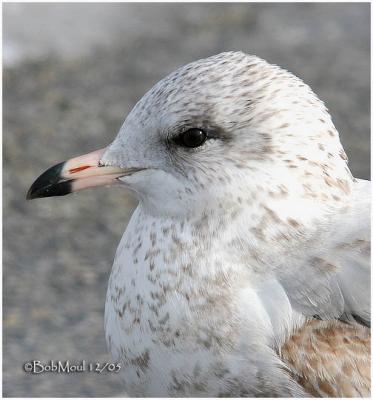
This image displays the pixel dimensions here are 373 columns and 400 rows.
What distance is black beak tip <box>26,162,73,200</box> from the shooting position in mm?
3227

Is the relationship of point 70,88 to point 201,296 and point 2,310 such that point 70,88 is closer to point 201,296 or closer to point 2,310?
point 2,310

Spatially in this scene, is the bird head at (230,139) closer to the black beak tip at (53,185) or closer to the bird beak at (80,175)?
the bird beak at (80,175)

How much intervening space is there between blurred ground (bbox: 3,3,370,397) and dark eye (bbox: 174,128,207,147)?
58.8 inches

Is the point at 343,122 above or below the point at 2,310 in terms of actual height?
above

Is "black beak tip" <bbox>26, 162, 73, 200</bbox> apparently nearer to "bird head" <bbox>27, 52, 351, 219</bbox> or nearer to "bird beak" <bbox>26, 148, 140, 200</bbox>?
"bird beak" <bbox>26, 148, 140, 200</bbox>

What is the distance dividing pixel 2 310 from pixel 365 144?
2.64 m

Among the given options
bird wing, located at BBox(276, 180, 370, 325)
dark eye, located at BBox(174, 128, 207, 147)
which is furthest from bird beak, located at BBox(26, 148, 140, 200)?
bird wing, located at BBox(276, 180, 370, 325)

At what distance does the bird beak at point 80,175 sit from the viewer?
318 centimetres

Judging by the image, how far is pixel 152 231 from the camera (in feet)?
10.3

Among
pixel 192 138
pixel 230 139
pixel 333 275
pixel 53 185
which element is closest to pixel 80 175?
pixel 53 185

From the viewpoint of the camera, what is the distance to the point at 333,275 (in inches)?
115

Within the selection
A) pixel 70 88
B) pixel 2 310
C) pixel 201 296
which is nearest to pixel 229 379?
pixel 201 296

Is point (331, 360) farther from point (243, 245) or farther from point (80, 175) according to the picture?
point (80, 175)

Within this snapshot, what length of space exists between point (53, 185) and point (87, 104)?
10.8 feet
